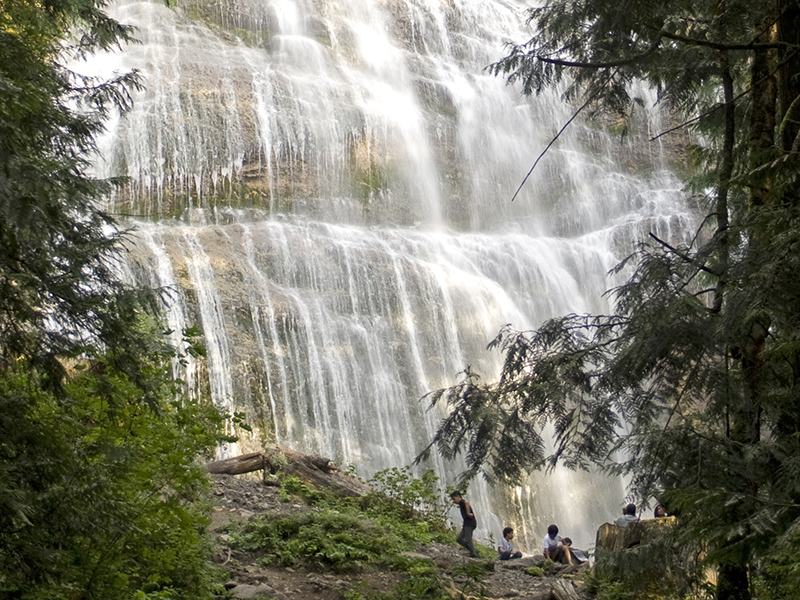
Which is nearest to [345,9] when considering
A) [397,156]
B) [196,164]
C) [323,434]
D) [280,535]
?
[397,156]

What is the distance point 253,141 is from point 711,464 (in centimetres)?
2130

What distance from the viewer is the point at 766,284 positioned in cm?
421

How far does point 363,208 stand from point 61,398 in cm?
2178

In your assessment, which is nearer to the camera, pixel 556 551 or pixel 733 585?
pixel 733 585

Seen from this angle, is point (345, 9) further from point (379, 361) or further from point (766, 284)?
point (766, 284)

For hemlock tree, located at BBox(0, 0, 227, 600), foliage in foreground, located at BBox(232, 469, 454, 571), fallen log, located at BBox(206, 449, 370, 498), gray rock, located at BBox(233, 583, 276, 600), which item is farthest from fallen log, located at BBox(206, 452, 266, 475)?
hemlock tree, located at BBox(0, 0, 227, 600)

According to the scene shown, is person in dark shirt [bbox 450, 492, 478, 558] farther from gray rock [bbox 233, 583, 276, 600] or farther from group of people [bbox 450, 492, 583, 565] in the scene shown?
gray rock [bbox 233, 583, 276, 600]

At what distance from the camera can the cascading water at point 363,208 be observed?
18734 mm

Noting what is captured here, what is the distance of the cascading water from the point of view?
61.5 feet

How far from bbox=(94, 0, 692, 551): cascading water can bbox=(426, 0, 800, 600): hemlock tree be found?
32.8ft

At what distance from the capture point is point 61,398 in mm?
4426

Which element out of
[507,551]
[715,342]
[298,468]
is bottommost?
[507,551]

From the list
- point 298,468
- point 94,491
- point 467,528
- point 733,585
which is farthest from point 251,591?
point 298,468

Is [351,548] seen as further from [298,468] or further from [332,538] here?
[298,468]
